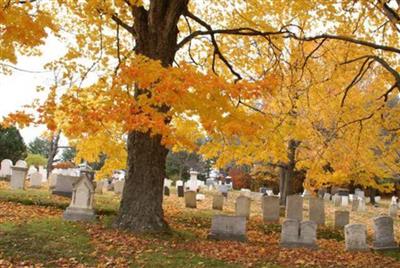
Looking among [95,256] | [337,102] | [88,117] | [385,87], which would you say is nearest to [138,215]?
[95,256]

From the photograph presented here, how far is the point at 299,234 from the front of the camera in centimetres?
1108

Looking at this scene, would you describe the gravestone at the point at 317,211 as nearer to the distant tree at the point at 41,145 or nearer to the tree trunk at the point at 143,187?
the tree trunk at the point at 143,187

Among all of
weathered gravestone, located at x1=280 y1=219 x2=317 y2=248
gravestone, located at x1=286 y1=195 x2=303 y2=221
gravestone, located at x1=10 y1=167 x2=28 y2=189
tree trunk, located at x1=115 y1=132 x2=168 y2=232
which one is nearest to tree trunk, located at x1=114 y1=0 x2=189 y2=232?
tree trunk, located at x1=115 y1=132 x2=168 y2=232

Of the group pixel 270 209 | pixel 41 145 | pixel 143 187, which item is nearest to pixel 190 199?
pixel 270 209

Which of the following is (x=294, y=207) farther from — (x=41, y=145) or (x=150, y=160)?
(x=41, y=145)

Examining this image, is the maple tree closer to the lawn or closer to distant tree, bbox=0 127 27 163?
the lawn

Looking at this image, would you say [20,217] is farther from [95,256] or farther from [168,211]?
[168,211]

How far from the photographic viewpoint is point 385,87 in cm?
1767

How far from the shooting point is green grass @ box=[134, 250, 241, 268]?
7973 millimetres

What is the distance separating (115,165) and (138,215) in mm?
5939

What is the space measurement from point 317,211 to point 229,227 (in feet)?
19.6

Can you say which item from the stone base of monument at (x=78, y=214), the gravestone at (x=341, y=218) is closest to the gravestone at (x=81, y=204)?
the stone base of monument at (x=78, y=214)

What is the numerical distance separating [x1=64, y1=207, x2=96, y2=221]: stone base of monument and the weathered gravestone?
4891 millimetres

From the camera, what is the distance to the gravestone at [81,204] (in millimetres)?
11781
